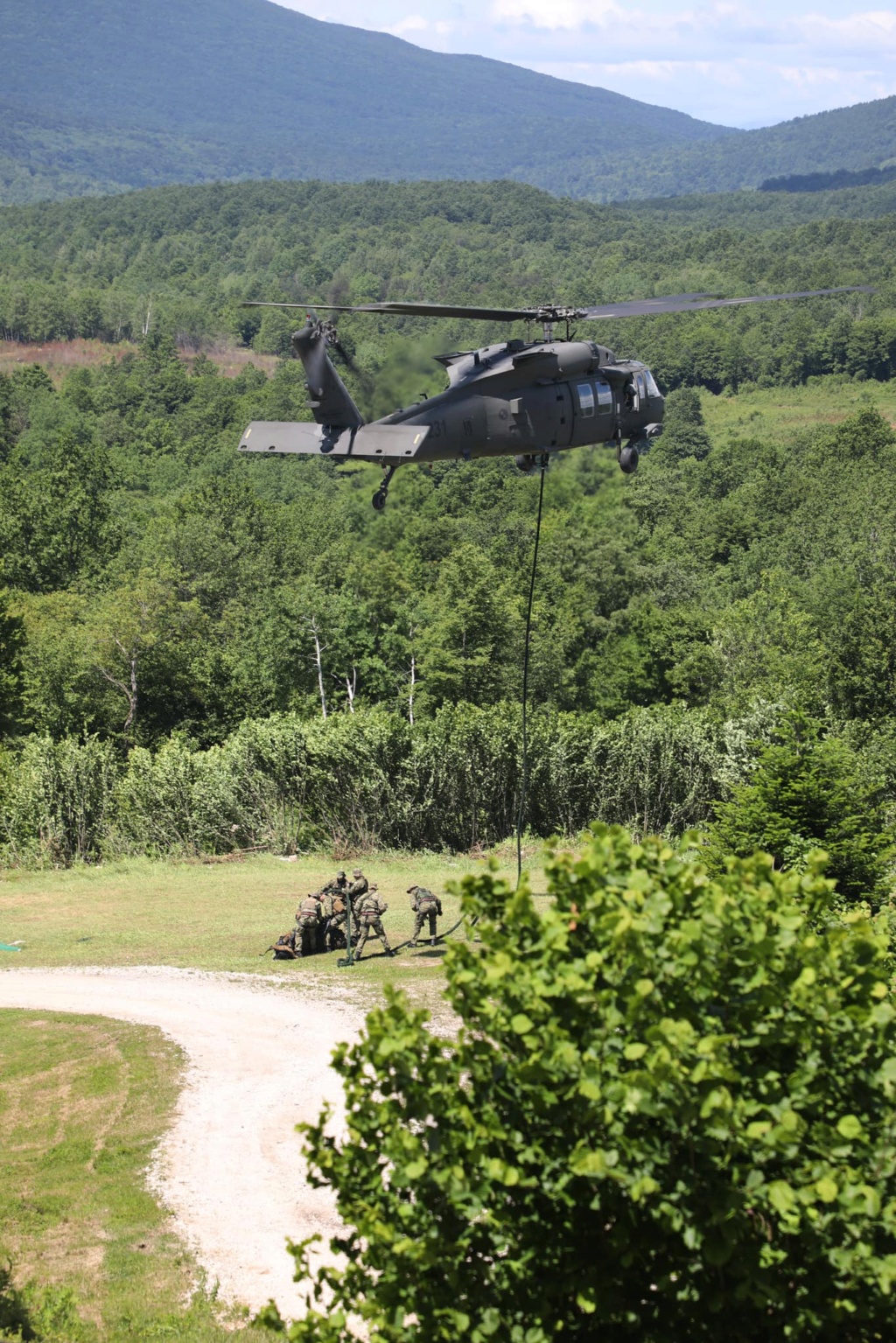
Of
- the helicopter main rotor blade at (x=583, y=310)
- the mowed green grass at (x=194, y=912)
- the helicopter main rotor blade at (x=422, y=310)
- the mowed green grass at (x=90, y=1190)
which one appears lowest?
the mowed green grass at (x=194, y=912)

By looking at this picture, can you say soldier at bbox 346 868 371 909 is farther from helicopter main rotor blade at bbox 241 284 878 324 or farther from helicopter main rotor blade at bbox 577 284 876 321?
helicopter main rotor blade at bbox 577 284 876 321

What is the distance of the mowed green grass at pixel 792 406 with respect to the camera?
5039 inches

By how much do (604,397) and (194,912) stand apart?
15.7 m

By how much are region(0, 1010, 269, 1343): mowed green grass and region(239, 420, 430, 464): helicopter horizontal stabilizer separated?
896 cm

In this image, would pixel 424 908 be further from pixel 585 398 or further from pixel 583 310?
pixel 583 310

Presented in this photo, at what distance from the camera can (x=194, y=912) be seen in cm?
3152

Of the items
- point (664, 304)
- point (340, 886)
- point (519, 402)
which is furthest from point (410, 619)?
point (519, 402)

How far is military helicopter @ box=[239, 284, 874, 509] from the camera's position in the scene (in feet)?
68.9

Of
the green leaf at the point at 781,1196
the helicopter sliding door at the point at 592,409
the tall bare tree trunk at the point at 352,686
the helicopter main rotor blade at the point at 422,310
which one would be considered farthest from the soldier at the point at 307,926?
the tall bare tree trunk at the point at 352,686

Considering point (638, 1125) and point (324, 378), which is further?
point (324, 378)

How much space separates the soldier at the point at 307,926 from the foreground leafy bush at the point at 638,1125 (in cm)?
1765

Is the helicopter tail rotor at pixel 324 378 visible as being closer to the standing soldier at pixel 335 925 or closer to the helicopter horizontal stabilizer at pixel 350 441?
the helicopter horizontal stabilizer at pixel 350 441

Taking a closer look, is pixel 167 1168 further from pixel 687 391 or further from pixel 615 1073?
pixel 687 391

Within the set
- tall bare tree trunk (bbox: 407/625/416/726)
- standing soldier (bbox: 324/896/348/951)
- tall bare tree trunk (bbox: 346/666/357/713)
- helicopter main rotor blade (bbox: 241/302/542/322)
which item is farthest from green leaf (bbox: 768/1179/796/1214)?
tall bare tree trunk (bbox: 346/666/357/713)
